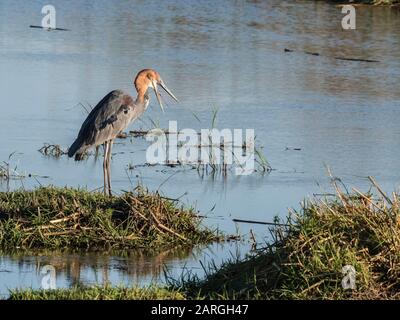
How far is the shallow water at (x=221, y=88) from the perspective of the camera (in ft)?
38.7

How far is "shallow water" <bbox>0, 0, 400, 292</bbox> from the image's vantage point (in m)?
11.8

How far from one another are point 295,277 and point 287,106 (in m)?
8.11

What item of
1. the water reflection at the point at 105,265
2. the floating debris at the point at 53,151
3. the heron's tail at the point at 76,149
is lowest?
the water reflection at the point at 105,265

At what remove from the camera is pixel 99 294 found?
7414 millimetres

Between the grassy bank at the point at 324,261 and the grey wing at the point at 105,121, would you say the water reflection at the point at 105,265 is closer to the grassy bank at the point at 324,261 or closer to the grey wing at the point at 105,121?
the grassy bank at the point at 324,261

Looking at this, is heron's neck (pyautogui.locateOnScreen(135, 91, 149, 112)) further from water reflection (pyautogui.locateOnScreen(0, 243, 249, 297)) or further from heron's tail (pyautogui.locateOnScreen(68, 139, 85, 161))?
water reflection (pyautogui.locateOnScreen(0, 243, 249, 297))

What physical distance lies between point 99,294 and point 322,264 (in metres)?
1.35

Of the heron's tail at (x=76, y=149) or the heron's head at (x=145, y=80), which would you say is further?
the heron's head at (x=145, y=80)

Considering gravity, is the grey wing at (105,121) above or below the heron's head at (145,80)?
below

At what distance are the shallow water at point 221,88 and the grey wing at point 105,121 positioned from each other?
326 millimetres

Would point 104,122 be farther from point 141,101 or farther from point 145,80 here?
point 145,80

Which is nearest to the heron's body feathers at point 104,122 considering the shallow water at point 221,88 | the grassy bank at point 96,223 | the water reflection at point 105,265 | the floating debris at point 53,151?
the shallow water at point 221,88
